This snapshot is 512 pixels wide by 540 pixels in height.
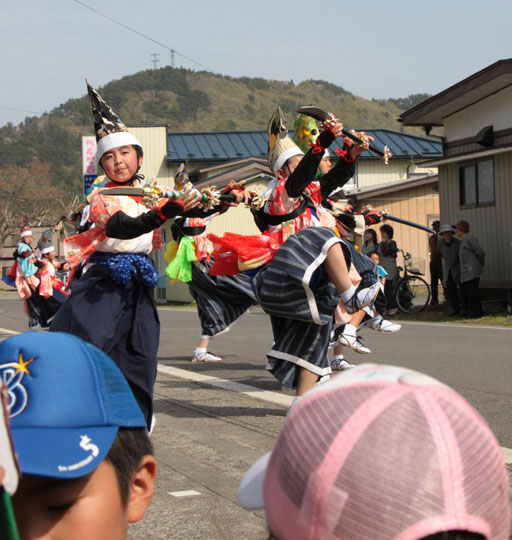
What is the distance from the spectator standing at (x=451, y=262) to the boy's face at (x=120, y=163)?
1289 centimetres

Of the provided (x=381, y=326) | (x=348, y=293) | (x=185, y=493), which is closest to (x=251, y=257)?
(x=348, y=293)

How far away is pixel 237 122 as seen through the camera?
153875 millimetres

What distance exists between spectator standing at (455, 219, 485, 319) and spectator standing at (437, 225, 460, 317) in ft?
1.31

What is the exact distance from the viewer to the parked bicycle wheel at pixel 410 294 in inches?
739

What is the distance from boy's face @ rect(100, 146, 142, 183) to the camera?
18.2 feet

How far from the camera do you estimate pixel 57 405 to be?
1.58 metres

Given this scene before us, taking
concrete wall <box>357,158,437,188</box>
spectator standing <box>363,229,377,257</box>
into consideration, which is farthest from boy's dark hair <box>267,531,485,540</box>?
concrete wall <box>357,158,437,188</box>

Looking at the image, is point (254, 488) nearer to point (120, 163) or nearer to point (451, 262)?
point (120, 163)

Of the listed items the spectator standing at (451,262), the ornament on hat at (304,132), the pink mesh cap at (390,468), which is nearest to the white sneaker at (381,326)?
the ornament on hat at (304,132)

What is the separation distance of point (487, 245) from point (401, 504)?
61.6 feet

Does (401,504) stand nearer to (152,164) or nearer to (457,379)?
(457,379)

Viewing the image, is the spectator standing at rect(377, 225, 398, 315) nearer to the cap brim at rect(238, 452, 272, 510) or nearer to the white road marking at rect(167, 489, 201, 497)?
the white road marking at rect(167, 489, 201, 497)

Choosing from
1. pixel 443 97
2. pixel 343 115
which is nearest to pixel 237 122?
pixel 343 115

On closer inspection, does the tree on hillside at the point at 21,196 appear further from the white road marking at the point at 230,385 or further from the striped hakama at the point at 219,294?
the white road marking at the point at 230,385
